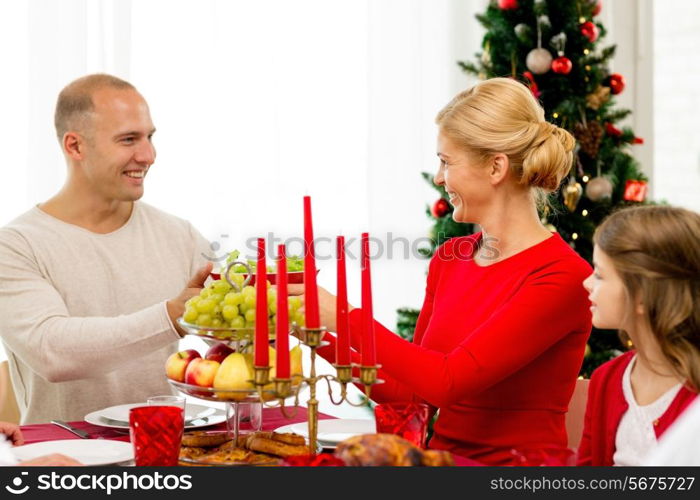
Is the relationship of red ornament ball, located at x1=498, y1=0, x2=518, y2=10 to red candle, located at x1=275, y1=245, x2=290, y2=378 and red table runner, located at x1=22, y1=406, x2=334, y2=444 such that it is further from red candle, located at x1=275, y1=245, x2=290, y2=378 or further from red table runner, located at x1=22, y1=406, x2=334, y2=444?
red candle, located at x1=275, y1=245, x2=290, y2=378

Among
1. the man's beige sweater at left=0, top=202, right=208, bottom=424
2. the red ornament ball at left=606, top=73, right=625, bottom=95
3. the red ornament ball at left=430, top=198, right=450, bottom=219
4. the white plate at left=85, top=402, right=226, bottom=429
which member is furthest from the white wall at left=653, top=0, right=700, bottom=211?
the white plate at left=85, top=402, right=226, bottom=429

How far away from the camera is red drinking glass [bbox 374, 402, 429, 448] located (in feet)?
4.83

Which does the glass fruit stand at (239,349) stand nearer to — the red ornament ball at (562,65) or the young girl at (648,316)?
the young girl at (648,316)

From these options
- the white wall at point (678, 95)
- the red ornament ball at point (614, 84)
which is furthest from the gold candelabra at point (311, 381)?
the white wall at point (678, 95)

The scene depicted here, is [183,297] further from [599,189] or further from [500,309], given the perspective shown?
[599,189]

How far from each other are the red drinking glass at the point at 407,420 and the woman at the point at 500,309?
0.89ft

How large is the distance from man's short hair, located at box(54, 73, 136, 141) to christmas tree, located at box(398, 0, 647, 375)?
1.51m

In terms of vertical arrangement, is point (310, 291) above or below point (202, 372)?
above

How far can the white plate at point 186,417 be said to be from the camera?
190 cm

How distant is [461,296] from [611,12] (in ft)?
10.4

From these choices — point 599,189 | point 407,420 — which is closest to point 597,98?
point 599,189

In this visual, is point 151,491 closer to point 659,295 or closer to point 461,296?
point 659,295

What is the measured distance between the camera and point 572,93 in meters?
3.63

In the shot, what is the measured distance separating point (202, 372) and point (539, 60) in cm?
248
